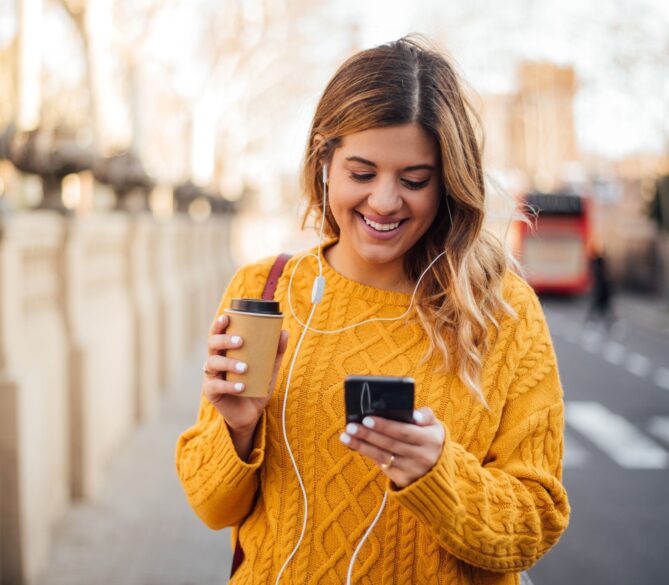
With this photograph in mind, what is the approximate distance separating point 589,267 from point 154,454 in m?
26.3

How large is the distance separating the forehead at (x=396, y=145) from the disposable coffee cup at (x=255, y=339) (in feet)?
1.50

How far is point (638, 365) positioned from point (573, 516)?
391 inches

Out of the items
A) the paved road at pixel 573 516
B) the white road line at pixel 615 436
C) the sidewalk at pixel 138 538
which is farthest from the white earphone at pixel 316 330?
the white road line at pixel 615 436

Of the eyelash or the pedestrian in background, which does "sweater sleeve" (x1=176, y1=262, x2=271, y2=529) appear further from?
the pedestrian in background

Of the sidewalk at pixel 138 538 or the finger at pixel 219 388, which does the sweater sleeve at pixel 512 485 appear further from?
the sidewalk at pixel 138 538

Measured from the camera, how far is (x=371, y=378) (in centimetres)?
189

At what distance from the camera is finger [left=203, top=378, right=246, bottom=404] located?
2119 millimetres

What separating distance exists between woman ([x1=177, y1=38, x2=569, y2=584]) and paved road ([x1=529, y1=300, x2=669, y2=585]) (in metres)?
3.98

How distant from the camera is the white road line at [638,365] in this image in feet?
51.9

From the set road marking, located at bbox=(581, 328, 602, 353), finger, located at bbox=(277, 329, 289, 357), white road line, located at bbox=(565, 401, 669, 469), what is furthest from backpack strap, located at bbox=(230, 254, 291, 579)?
road marking, located at bbox=(581, 328, 602, 353)

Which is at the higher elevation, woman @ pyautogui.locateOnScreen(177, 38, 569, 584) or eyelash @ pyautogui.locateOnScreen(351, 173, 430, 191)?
eyelash @ pyautogui.locateOnScreen(351, 173, 430, 191)

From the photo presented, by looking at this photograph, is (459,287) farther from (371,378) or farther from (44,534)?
(44,534)

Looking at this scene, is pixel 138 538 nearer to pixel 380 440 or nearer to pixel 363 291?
pixel 363 291

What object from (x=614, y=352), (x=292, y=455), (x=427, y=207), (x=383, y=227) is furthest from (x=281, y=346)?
(x=614, y=352)
